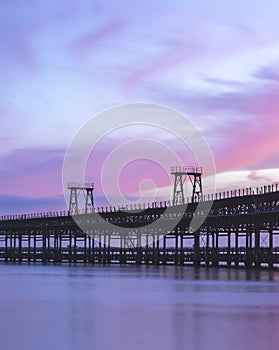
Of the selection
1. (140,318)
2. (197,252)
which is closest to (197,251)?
(197,252)

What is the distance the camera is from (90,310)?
3581 centimetres

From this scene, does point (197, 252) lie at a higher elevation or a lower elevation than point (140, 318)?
higher

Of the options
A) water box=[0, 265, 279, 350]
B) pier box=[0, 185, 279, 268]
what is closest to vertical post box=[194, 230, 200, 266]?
pier box=[0, 185, 279, 268]

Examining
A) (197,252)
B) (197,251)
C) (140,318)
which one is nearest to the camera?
(140,318)

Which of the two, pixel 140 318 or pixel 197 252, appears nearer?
pixel 140 318

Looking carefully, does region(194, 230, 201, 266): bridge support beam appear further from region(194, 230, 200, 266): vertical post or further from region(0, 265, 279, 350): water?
region(0, 265, 279, 350): water

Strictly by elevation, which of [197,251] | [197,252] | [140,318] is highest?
[197,251]

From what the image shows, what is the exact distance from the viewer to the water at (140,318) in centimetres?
2614

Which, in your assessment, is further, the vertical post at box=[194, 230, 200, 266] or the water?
the vertical post at box=[194, 230, 200, 266]

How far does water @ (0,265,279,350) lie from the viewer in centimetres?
2614

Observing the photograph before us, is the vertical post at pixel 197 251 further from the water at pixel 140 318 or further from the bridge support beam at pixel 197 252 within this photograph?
the water at pixel 140 318

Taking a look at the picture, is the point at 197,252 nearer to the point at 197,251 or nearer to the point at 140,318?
the point at 197,251

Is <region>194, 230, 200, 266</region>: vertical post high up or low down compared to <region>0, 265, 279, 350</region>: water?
up

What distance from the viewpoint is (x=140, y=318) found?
107 ft
